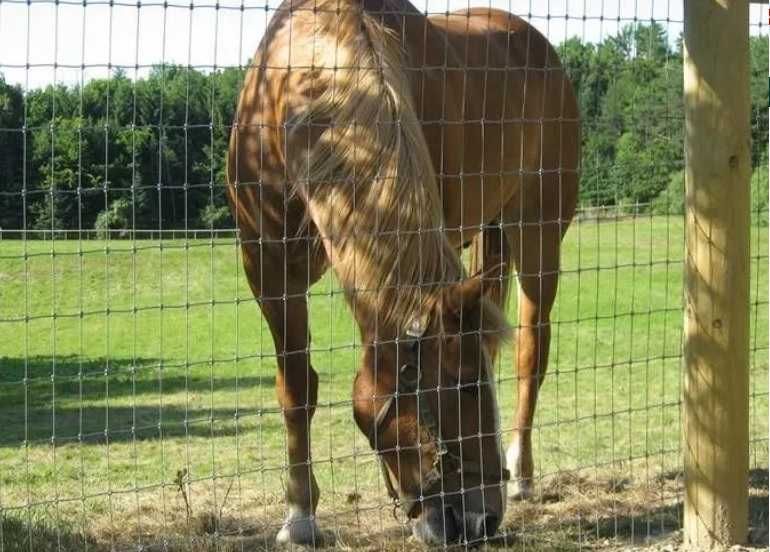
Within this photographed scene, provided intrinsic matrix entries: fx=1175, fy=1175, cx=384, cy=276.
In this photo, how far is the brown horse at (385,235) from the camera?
3.66 m

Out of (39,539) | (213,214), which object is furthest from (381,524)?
(213,214)

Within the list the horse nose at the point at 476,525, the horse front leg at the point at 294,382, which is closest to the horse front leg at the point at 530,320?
the horse front leg at the point at 294,382

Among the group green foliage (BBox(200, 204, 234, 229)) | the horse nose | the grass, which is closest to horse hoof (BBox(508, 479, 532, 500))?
the grass

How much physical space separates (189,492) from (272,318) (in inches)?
40.1

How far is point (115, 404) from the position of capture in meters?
8.48

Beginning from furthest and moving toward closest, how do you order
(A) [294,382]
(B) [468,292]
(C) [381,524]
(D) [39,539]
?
(A) [294,382], (C) [381,524], (D) [39,539], (B) [468,292]

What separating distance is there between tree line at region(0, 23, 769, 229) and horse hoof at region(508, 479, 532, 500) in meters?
1.36

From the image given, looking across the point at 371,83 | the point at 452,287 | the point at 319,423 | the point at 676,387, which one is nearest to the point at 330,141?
the point at 371,83

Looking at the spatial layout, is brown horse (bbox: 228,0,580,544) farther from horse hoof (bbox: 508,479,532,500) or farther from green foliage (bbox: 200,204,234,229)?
horse hoof (bbox: 508,479,532,500)

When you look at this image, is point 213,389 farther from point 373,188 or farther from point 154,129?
point 373,188

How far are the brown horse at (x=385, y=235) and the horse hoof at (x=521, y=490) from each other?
1068 millimetres

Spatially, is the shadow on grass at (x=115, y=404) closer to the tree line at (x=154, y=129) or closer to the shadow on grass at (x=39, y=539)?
the tree line at (x=154, y=129)

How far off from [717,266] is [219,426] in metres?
4.12

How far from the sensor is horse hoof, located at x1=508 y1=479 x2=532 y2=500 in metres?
5.22
